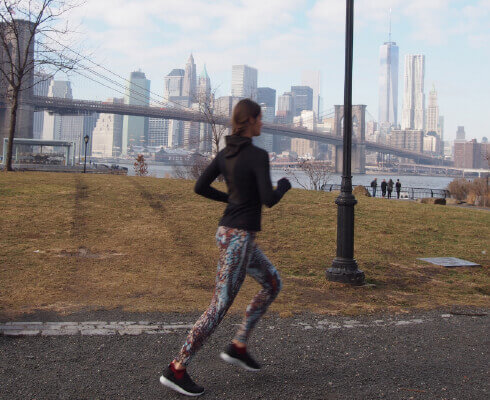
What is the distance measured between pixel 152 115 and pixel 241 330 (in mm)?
49015

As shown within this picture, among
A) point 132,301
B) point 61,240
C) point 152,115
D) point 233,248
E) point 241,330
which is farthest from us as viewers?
point 152,115

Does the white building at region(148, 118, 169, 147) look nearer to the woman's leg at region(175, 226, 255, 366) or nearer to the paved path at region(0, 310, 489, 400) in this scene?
the paved path at region(0, 310, 489, 400)

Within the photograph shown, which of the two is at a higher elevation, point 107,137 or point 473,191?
point 107,137

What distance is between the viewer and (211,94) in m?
45.0

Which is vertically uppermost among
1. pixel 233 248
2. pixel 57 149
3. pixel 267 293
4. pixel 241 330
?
pixel 57 149

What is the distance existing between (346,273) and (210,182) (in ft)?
11.0

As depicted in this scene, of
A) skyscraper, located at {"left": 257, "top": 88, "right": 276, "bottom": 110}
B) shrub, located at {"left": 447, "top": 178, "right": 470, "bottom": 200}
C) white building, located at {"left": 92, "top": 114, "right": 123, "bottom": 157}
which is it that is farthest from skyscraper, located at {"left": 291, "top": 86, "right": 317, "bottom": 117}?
shrub, located at {"left": 447, "top": 178, "right": 470, "bottom": 200}

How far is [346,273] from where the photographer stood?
19.8ft

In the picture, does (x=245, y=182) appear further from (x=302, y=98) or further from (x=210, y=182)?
(x=302, y=98)

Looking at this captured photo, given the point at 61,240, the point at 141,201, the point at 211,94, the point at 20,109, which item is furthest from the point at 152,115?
the point at 61,240

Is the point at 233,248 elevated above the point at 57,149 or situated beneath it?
situated beneath

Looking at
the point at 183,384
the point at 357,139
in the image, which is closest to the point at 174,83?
the point at 357,139

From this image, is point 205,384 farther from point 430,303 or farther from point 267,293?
point 430,303

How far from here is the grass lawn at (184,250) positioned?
17.2 feet
